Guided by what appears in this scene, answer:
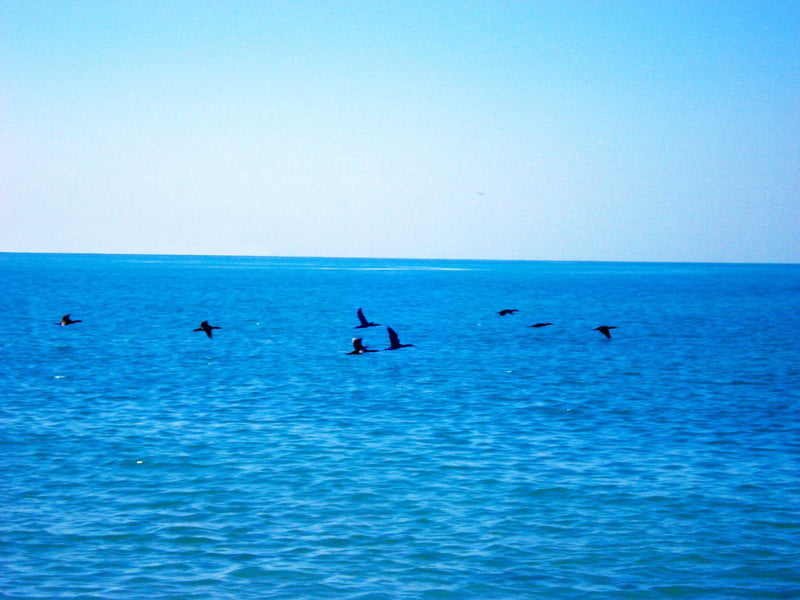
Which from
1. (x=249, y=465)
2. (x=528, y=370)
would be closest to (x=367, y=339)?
(x=528, y=370)

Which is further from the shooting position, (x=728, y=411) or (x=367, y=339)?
(x=367, y=339)

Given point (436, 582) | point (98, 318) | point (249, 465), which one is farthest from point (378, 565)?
point (98, 318)

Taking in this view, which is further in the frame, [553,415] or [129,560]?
[553,415]

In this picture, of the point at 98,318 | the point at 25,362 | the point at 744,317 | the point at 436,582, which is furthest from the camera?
the point at 744,317

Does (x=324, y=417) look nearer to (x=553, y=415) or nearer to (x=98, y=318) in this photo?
(x=553, y=415)

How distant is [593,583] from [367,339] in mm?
46589

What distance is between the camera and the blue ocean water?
15.1 metres

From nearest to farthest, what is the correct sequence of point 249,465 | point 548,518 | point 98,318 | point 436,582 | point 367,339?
point 436,582 < point 548,518 < point 249,465 < point 367,339 < point 98,318

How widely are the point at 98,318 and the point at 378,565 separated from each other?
61210 mm

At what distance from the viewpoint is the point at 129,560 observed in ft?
50.8

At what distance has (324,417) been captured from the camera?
28484 millimetres

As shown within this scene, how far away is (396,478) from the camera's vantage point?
2077cm

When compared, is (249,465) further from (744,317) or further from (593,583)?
(744,317)

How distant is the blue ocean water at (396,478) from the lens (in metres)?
15.1
